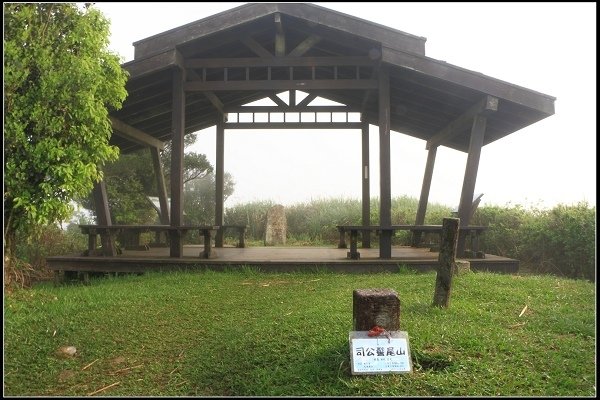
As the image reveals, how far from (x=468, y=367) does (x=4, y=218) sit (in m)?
5.35

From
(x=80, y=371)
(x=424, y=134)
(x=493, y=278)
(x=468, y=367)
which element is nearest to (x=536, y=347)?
(x=468, y=367)

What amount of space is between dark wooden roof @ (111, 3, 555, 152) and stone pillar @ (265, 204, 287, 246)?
5.87 m

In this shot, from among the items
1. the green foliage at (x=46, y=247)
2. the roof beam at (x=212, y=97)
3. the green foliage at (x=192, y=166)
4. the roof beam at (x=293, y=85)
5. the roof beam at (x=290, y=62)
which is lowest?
the green foliage at (x=46, y=247)

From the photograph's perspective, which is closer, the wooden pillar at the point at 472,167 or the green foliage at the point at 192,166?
the wooden pillar at the point at 472,167

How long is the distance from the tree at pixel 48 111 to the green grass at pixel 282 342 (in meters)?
1.23

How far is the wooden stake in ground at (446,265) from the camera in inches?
208

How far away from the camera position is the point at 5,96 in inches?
236

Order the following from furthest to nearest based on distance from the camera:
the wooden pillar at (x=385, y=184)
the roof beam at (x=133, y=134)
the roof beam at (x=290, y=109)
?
the roof beam at (x=290, y=109), the roof beam at (x=133, y=134), the wooden pillar at (x=385, y=184)

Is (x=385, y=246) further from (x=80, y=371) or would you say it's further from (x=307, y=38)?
(x=80, y=371)

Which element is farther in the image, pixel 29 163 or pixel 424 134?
pixel 424 134

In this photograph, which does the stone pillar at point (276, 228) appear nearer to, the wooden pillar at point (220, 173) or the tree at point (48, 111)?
the wooden pillar at point (220, 173)

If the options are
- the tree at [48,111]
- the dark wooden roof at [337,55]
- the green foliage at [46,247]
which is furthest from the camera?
the green foliage at [46,247]

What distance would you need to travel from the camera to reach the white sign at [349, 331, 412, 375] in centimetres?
370

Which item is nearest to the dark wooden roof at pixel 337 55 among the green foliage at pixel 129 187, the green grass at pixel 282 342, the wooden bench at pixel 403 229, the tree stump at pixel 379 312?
the wooden bench at pixel 403 229
